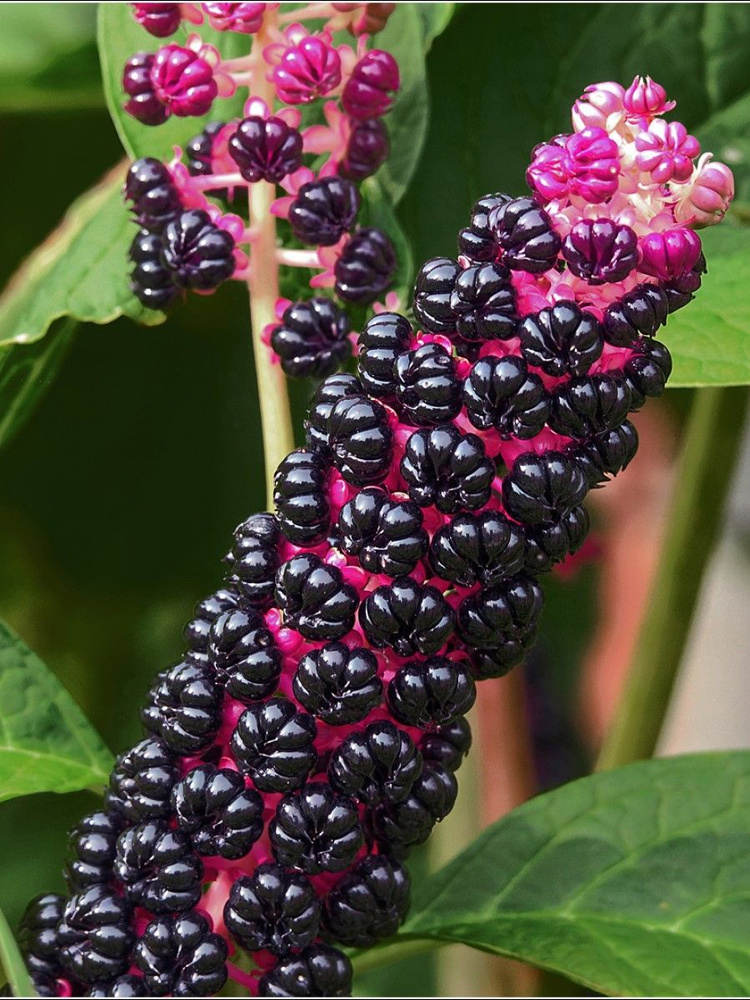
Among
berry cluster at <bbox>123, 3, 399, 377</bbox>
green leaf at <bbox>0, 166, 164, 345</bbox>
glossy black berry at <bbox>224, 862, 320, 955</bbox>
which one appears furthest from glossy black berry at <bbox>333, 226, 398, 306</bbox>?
glossy black berry at <bbox>224, 862, 320, 955</bbox>

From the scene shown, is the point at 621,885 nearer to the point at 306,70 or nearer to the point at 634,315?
the point at 634,315

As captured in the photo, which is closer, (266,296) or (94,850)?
(94,850)

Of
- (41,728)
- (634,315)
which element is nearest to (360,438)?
(634,315)

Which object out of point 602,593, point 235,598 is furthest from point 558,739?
point 235,598

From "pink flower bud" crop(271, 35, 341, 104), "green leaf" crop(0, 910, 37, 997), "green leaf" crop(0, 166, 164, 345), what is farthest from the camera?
"green leaf" crop(0, 166, 164, 345)

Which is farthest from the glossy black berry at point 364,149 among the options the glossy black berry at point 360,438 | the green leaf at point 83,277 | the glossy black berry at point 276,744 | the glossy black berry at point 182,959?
the glossy black berry at point 182,959

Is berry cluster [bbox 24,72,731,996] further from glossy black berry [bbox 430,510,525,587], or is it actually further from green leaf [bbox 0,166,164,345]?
green leaf [bbox 0,166,164,345]

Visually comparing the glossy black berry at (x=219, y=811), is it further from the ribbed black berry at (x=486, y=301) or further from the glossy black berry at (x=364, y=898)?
the ribbed black berry at (x=486, y=301)
